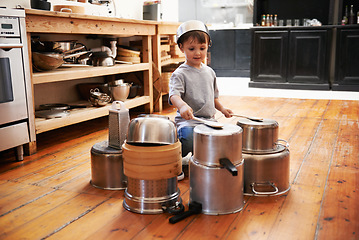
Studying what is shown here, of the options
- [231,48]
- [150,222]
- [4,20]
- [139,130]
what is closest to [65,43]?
[4,20]

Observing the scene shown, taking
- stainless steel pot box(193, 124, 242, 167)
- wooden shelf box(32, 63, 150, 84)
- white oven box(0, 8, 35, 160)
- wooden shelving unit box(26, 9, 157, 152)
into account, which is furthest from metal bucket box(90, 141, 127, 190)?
wooden shelf box(32, 63, 150, 84)

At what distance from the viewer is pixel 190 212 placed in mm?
1423

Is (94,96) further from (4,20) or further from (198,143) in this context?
(198,143)

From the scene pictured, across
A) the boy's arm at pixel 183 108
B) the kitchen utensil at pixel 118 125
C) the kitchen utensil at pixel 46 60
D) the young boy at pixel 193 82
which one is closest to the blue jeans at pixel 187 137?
the young boy at pixel 193 82

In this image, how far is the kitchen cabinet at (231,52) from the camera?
24.0 feet

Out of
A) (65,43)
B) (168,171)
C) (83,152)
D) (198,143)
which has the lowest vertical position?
(83,152)

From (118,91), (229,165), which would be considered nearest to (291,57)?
(118,91)

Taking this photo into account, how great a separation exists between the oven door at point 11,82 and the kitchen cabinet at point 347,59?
460cm

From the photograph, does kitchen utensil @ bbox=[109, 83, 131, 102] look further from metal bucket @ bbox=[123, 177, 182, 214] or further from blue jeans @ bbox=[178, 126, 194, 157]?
metal bucket @ bbox=[123, 177, 182, 214]

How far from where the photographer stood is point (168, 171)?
1.46 meters

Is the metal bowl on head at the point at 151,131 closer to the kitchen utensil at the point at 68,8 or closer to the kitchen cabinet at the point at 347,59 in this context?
the kitchen utensil at the point at 68,8

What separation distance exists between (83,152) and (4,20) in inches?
35.4

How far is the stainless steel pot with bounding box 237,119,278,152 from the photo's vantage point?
1610 millimetres

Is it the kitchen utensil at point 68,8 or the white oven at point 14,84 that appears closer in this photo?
the white oven at point 14,84
